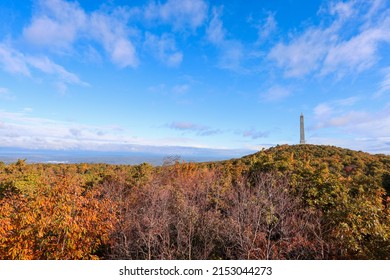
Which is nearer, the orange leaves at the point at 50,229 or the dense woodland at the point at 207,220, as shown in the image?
the orange leaves at the point at 50,229

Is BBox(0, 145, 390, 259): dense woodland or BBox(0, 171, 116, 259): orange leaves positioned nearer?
BBox(0, 171, 116, 259): orange leaves

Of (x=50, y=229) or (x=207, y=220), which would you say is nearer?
(x=50, y=229)

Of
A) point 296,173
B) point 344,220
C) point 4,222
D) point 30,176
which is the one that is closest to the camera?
point 4,222

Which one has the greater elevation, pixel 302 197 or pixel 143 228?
pixel 302 197

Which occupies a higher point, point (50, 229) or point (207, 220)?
point (50, 229)

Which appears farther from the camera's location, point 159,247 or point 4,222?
point 159,247
